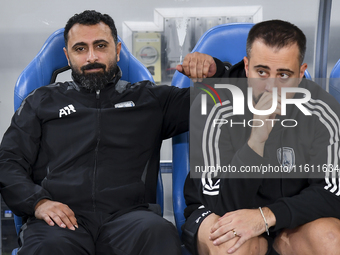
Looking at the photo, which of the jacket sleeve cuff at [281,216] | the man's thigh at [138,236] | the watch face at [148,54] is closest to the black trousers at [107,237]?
the man's thigh at [138,236]

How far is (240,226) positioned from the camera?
1154 millimetres

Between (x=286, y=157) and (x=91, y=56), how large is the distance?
0.86 metres

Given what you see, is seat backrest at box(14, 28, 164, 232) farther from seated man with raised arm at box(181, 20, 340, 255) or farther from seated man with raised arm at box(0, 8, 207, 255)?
seated man with raised arm at box(181, 20, 340, 255)

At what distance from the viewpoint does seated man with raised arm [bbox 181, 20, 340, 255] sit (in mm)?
1167

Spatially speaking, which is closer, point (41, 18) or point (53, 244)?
point (53, 244)

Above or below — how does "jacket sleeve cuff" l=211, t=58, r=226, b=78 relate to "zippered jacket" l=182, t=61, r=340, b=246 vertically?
above

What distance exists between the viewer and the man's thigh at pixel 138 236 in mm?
1233

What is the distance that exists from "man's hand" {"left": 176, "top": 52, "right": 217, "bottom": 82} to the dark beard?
12.5 inches

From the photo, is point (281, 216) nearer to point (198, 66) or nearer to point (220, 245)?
point (220, 245)

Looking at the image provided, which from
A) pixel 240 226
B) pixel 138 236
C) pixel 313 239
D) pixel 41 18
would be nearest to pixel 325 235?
pixel 313 239

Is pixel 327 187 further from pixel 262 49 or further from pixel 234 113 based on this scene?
pixel 262 49

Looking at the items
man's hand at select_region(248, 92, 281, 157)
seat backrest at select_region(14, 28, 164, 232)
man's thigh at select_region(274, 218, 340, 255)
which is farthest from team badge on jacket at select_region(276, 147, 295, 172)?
seat backrest at select_region(14, 28, 164, 232)

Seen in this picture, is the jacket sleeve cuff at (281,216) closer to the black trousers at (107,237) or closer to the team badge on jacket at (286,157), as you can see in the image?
the team badge on jacket at (286,157)

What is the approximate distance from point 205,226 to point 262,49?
1.98ft
